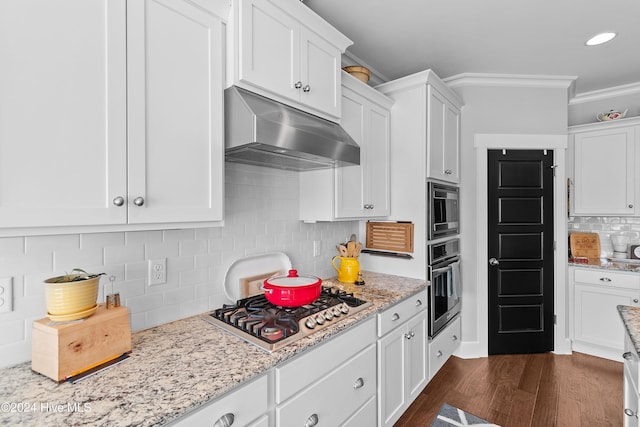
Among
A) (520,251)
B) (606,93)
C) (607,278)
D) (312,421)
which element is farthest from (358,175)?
(606,93)

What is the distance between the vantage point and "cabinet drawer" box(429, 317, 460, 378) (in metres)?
2.51

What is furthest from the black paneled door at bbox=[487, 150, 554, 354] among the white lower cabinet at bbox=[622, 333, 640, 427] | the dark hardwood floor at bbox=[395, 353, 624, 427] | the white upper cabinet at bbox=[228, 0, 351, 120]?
the white upper cabinet at bbox=[228, 0, 351, 120]

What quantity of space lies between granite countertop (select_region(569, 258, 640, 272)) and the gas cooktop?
107 inches

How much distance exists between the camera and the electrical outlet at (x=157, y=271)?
1.45 meters

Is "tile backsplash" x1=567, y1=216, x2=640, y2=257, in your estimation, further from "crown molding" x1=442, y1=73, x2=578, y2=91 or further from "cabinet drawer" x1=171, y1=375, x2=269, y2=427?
"cabinet drawer" x1=171, y1=375, x2=269, y2=427

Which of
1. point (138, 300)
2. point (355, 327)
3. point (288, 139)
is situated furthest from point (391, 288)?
point (138, 300)

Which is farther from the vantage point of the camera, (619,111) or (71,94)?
(619,111)

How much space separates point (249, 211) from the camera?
6.20 ft

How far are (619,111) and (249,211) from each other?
4.11 meters

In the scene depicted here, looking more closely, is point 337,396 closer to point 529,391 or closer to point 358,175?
point 358,175

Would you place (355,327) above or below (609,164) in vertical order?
below

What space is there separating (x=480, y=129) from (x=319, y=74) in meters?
2.11

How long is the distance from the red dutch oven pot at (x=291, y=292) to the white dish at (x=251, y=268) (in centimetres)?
26

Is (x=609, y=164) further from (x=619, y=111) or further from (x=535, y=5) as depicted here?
(x=535, y=5)
